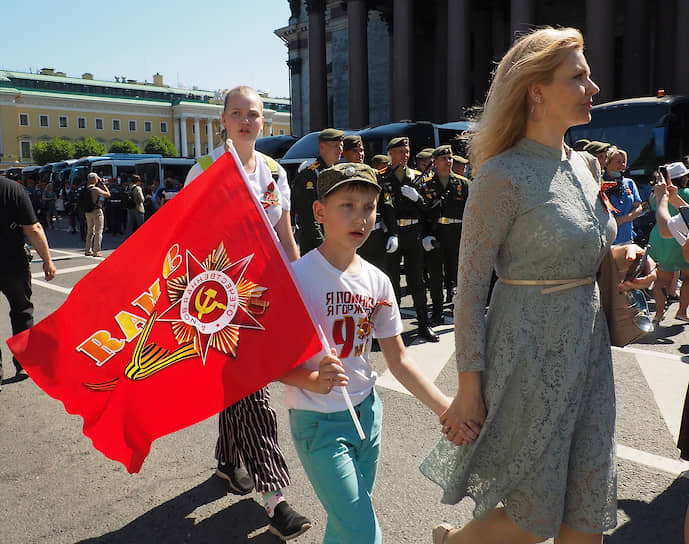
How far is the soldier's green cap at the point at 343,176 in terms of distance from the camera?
7.84ft

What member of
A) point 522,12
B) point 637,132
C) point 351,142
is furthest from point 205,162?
point 522,12

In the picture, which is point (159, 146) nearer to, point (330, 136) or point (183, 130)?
point (183, 130)

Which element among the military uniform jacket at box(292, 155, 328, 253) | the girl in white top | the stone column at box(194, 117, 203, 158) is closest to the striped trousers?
the girl in white top

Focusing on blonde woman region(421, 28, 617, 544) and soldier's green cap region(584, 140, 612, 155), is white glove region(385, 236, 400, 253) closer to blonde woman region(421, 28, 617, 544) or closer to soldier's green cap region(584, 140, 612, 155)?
soldier's green cap region(584, 140, 612, 155)

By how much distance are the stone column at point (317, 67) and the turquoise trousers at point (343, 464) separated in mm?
35621

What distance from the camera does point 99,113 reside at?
106 metres

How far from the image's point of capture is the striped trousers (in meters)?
3.23

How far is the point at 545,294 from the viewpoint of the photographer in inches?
81.4

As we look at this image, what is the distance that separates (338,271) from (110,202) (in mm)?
21654

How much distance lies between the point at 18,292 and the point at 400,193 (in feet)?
13.2

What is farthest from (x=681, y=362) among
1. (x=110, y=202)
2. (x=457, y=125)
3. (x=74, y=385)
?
(x=110, y=202)

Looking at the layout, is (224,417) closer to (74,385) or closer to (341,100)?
(74,385)

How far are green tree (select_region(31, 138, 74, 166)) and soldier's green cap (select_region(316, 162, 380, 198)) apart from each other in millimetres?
97760

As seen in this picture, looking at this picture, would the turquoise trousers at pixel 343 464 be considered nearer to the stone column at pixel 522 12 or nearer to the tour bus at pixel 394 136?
the tour bus at pixel 394 136
